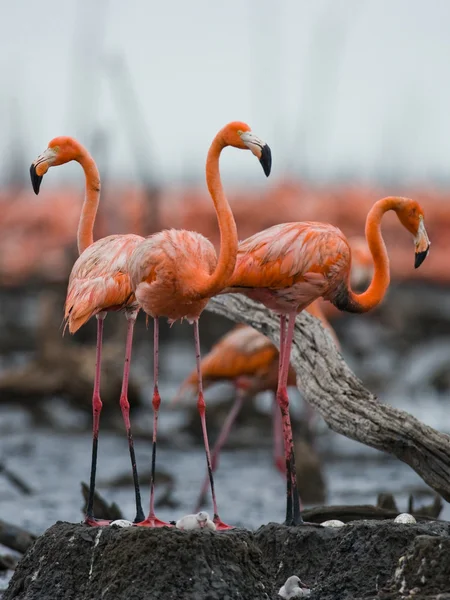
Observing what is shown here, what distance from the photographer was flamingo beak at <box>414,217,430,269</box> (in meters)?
7.11

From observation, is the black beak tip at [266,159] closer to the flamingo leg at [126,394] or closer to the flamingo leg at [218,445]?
the flamingo leg at [126,394]

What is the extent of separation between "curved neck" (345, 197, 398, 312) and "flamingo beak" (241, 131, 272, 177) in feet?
4.30

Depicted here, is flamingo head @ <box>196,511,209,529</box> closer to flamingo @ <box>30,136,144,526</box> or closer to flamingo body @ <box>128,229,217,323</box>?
flamingo @ <box>30,136,144,526</box>

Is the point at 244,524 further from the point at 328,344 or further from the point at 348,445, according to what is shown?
the point at 348,445

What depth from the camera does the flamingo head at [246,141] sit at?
5965mm

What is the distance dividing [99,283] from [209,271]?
559mm

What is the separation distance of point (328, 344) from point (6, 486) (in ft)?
16.5

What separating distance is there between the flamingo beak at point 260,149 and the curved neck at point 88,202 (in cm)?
116

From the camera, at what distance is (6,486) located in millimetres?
11852

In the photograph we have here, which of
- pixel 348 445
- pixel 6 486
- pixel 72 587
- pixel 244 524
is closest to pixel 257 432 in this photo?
pixel 348 445

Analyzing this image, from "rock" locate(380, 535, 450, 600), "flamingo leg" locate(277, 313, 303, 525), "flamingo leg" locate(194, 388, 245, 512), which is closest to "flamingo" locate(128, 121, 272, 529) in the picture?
"flamingo leg" locate(277, 313, 303, 525)

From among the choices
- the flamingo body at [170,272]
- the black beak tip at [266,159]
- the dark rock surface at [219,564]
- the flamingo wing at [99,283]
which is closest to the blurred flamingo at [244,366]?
the flamingo wing at [99,283]

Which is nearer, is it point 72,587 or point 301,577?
point 72,587

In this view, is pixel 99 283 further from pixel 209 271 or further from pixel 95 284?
pixel 209 271
